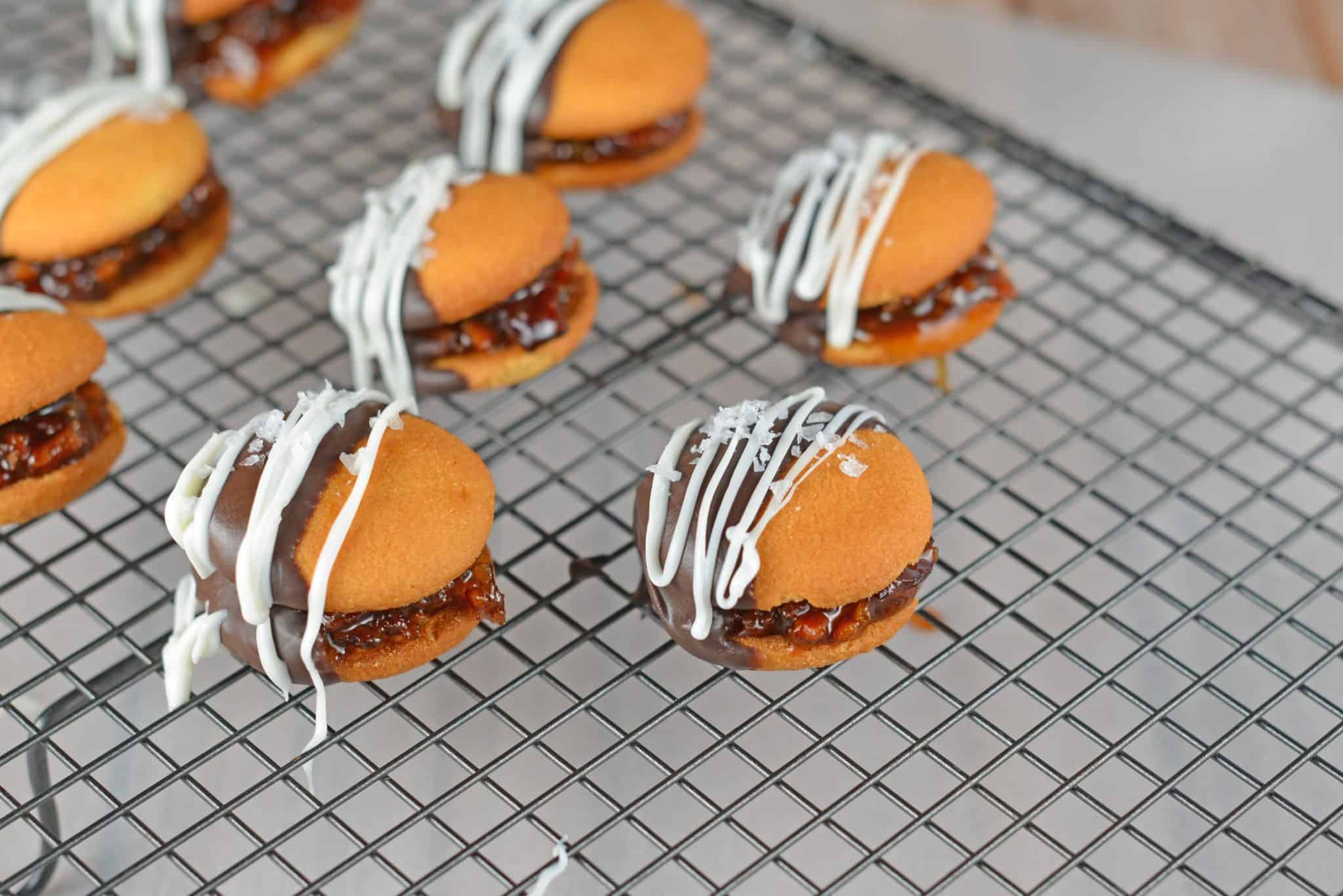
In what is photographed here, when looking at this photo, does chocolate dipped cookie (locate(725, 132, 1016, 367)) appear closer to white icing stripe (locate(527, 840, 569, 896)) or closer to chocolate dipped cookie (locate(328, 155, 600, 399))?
chocolate dipped cookie (locate(328, 155, 600, 399))

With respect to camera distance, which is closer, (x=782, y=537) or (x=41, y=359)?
(x=782, y=537)

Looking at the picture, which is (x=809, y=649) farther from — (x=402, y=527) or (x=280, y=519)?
(x=280, y=519)

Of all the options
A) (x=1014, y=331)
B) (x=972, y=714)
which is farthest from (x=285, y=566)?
(x=1014, y=331)

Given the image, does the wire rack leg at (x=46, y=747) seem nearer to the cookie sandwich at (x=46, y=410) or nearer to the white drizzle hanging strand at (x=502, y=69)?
the cookie sandwich at (x=46, y=410)

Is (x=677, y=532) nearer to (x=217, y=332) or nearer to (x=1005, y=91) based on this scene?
(x=217, y=332)

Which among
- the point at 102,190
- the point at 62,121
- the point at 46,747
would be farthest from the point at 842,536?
the point at 62,121

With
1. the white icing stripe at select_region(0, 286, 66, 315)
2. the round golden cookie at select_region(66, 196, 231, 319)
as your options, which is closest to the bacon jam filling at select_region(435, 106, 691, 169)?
the round golden cookie at select_region(66, 196, 231, 319)
